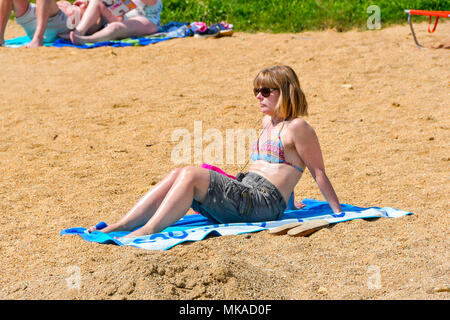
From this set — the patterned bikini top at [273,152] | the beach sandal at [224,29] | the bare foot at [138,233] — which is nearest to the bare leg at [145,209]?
the bare foot at [138,233]

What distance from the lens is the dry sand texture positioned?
2.71 m

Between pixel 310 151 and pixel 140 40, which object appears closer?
pixel 310 151

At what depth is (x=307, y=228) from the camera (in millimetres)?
3275

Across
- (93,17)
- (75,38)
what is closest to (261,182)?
(75,38)

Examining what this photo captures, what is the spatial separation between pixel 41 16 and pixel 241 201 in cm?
578

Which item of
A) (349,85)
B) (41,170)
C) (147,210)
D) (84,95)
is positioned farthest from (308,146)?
(84,95)

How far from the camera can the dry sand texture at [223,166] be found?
2.71 metres

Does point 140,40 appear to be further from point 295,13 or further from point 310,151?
point 310,151

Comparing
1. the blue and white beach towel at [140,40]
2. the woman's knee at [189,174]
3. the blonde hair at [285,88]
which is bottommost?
the woman's knee at [189,174]

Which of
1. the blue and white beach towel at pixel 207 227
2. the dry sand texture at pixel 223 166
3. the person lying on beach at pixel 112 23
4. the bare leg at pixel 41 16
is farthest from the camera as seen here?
the person lying on beach at pixel 112 23

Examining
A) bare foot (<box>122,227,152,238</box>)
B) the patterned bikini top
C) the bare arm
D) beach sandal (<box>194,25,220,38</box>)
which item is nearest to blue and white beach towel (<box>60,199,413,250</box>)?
bare foot (<box>122,227,152,238</box>)

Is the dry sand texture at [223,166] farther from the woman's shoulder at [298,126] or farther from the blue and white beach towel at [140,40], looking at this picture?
the woman's shoulder at [298,126]

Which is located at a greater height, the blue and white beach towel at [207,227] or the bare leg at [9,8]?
the bare leg at [9,8]

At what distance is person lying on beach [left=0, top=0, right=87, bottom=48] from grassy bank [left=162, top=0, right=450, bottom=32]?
74.0 inches
